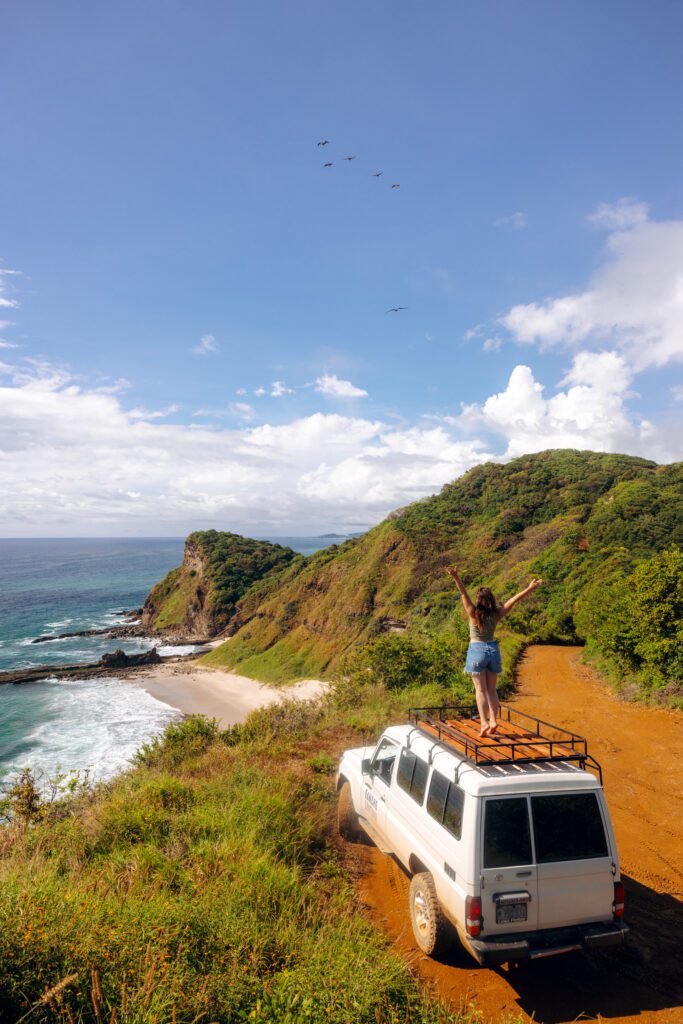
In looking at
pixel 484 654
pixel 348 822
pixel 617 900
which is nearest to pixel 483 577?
pixel 348 822

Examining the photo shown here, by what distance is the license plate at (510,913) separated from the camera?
4488 mm

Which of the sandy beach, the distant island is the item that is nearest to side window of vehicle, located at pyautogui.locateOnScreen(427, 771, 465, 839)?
the distant island

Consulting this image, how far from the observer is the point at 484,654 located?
645 cm

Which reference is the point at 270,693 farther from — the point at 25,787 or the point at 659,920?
the point at 659,920

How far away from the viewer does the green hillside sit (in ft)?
68.3

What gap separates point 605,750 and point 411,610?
33492 millimetres

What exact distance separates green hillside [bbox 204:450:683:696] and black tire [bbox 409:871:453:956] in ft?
36.5

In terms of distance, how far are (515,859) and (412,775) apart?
63.9 inches

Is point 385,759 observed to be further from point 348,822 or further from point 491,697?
point 491,697

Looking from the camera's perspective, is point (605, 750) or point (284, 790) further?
point (605, 750)

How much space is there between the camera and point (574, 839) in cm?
473

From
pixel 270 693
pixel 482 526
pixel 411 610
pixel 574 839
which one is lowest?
pixel 270 693

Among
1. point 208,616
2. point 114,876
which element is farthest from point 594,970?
point 208,616

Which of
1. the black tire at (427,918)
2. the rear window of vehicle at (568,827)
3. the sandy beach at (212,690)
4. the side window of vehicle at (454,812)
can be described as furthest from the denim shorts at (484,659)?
the sandy beach at (212,690)
